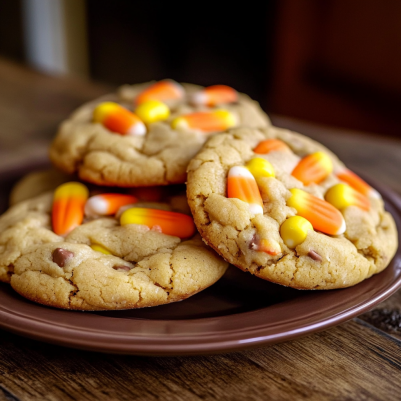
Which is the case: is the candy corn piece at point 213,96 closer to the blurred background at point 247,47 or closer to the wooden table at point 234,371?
the wooden table at point 234,371

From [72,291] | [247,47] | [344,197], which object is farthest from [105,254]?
[247,47]

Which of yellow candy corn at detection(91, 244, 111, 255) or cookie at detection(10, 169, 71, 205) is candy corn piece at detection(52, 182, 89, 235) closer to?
yellow candy corn at detection(91, 244, 111, 255)

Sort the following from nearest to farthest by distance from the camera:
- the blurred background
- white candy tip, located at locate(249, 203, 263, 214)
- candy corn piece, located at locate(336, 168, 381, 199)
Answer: white candy tip, located at locate(249, 203, 263, 214)
candy corn piece, located at locate(336, 168, 381, 199)
the blurred background

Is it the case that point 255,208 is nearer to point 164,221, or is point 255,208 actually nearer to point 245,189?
point 245,189

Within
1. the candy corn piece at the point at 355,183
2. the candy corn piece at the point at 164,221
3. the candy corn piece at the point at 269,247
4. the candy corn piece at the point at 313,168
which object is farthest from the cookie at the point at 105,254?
the candy corn piece at the point at 355,183

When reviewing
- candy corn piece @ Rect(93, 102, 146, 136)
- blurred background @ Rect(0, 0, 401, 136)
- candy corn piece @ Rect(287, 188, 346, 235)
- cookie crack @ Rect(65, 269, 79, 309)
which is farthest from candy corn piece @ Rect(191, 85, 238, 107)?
blurred background @ Rect(0, 0, 401, 136)

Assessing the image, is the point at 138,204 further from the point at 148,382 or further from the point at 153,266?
the point at 148,382
